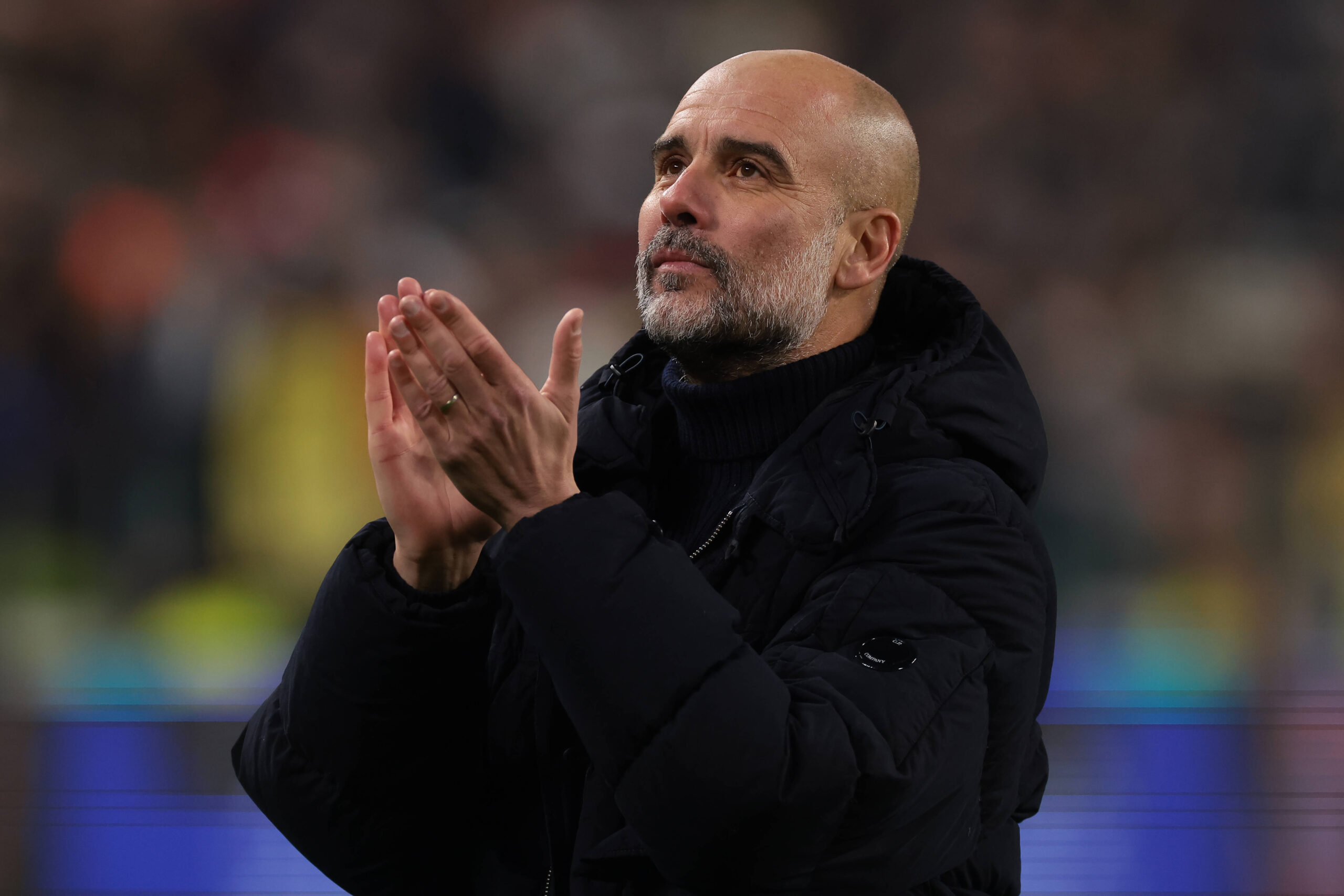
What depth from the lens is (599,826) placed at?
1341 mm

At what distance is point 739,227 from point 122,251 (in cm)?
285

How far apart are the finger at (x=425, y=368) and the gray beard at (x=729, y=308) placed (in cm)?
42

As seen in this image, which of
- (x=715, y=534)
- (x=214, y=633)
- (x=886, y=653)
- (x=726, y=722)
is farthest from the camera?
(x=214, y=633)

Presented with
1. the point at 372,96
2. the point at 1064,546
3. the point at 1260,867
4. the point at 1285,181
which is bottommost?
the point at 1260,867

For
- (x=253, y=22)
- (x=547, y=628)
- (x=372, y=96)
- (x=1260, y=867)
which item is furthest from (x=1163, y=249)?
(x=547, y=628)

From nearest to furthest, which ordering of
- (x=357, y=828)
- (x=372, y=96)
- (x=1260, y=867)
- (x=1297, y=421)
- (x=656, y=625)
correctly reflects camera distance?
(x=656, y=625) < (x=357, y=828) < (x=1260, y=867) < (x=1297, y=421) < (x=372, y=96)

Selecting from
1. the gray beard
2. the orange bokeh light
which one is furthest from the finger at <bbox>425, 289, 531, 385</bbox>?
the orange bokeh light

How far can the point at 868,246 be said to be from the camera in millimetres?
1674

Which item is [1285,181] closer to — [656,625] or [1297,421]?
[1297,421]

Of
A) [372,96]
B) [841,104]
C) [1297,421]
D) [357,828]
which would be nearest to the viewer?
[357,828]

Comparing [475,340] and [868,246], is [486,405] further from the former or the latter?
[868,246]

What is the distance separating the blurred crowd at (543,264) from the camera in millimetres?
3479

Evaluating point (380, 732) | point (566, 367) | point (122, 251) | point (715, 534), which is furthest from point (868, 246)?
point (122, 251)

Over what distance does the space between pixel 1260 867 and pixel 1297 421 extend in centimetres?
116
